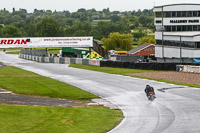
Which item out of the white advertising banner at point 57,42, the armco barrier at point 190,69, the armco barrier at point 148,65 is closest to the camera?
the armco barrier at point 190,69

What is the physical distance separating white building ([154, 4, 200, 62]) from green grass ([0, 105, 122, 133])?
2075 inches

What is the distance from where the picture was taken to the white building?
74875mm

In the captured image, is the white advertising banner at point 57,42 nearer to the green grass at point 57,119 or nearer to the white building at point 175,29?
the white building at point 175,29

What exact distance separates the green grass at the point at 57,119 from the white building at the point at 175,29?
52.7 metres

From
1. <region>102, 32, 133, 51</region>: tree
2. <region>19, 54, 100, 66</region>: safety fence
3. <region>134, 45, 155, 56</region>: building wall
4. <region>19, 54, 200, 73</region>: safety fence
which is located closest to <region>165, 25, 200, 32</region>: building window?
<region>19, 54, 100, 66</region>: safety fence

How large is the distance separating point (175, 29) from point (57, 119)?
63378mm

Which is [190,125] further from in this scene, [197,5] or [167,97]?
[197,5]

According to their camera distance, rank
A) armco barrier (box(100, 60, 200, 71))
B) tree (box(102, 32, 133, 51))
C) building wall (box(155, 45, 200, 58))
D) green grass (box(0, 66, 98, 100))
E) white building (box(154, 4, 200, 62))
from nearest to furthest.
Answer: green grass (box(0, 66, 98, 100)), armco barrier (box(100, 60, 200, 71)), building wall (box(155, 45, 200, 58)), white building (box(154, 4, 200, 62)), tree (box(102, 32, 133, 51))

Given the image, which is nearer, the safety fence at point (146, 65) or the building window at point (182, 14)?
the safety fence at point (146, 65)

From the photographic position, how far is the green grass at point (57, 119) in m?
18.1

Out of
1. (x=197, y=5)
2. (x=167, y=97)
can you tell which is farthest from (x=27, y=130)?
(x=197, y=5)

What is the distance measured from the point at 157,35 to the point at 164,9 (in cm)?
539

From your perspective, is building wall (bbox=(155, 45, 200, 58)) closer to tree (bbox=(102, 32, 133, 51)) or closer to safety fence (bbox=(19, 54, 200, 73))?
safety fence (bbox=(19, 54, 200, 73))

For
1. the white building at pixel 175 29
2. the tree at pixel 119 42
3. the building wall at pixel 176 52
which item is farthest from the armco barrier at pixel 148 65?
the tree at pixel 119 42
